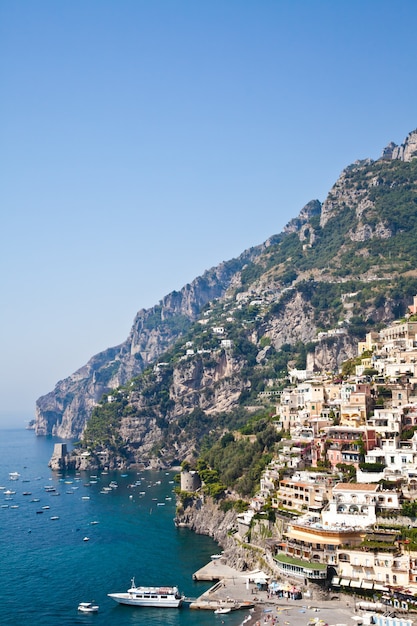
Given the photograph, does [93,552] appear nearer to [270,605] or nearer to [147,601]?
[147,601]

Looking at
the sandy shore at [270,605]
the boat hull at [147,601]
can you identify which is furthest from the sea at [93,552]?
the sandy shore at [270,605]

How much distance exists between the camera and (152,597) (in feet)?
184

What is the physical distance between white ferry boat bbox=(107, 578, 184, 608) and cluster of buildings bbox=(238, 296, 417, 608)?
8679mm

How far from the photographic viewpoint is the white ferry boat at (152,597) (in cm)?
5512

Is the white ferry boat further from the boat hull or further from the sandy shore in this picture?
the sandy shore

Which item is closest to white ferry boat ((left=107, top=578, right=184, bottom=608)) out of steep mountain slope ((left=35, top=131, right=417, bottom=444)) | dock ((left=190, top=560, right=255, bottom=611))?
dock ((left=190, top=560, right=255, bottom=611))

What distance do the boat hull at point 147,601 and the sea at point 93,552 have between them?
0.43 meters

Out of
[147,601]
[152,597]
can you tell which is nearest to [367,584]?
[152,597]

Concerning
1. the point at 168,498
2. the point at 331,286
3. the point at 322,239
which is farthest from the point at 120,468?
the point at 322,239

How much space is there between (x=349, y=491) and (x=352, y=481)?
466 cm

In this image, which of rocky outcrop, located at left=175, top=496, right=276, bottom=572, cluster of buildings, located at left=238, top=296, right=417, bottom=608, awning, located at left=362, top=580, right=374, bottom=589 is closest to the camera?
awning, located at left=362, top=580, right=374, bottom=589

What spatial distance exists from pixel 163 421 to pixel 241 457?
3093 inches

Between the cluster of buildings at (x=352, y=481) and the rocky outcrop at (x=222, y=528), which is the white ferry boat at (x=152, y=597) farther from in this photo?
the cluster of buildings at (x=352, y=481)

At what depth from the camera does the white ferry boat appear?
55125 millimetres
